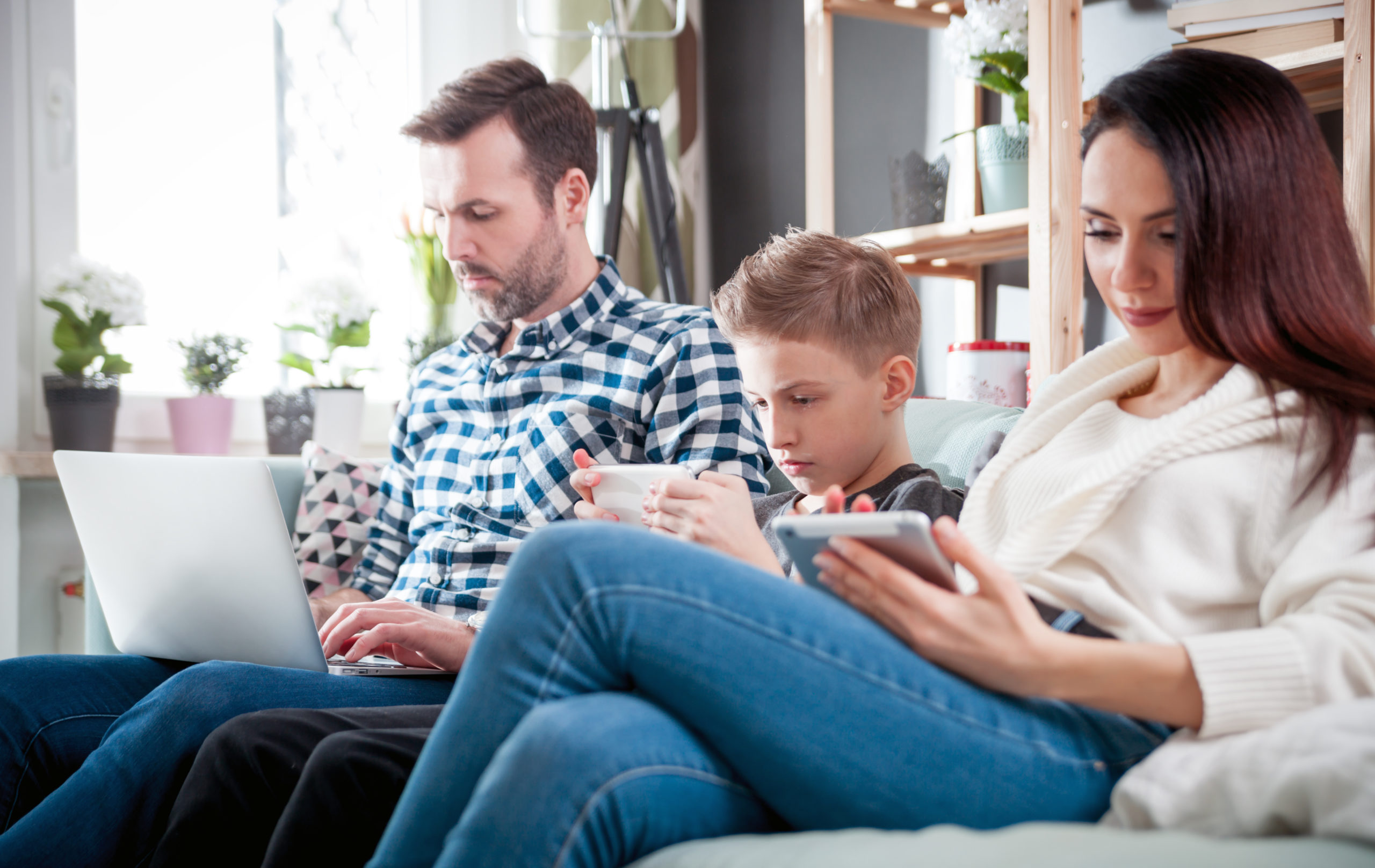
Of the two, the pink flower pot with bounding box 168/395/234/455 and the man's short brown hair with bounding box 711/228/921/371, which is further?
the pink flower pot with bounding box 168/395/234/455

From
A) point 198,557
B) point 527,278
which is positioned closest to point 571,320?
point 527,278

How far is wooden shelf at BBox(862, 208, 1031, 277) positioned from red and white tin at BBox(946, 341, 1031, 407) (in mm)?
192

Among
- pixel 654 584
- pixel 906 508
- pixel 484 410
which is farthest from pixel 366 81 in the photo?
pixel 654 584

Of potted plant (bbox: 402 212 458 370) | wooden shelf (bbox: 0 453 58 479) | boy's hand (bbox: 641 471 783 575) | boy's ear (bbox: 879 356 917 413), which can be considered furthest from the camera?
potted plant (bbox: 402 212 458 370)

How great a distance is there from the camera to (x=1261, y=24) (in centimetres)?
147

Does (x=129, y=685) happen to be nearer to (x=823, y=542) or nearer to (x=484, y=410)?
(x=484, y=410)

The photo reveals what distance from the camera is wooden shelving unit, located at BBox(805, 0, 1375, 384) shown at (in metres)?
1.36

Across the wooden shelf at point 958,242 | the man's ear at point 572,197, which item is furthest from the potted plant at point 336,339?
the wooden shelf at point 958,242

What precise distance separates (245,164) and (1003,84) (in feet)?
5.71

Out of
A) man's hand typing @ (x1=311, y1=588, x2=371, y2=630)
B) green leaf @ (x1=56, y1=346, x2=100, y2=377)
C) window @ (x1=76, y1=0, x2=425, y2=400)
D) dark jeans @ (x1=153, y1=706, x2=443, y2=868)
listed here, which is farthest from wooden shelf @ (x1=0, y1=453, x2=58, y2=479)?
dark jeans @ (x1=153, y1=706, x2=443, y2=868)

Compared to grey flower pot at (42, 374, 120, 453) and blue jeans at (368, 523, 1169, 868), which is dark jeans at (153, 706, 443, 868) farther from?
grey flower pot at (42, 374, 120, 453)

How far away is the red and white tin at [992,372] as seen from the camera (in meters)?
1.75

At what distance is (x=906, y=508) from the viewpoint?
1.05m

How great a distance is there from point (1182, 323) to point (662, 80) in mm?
2051
